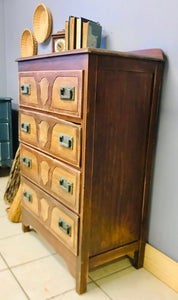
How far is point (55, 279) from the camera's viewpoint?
1526mm

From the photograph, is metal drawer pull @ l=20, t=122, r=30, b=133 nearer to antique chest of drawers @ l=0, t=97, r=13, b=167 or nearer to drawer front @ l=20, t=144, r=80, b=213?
drawer front @ l=20, t=144, r=80, b=213

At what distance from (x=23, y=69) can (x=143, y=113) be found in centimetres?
81

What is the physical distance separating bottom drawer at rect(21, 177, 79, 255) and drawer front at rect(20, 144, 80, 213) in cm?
5

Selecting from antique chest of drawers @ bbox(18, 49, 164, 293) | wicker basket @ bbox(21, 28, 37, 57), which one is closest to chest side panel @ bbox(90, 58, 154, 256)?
antique chest of drawers @ bbox(18, 49, 164, 293)

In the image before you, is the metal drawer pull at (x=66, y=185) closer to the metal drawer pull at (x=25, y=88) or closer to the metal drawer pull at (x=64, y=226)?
the metal drawer pull at (x=64, y=226)

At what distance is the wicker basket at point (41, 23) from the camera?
2.27 m

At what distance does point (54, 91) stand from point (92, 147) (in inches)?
14.3

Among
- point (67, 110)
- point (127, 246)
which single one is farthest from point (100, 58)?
point (127, 246)

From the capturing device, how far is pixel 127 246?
5.10ft

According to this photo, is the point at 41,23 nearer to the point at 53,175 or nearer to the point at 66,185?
the point at 53,175

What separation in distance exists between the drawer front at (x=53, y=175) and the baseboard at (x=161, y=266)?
1.90ft

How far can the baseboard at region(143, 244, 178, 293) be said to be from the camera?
1471 mm

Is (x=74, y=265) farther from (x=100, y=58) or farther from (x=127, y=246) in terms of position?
(x=100, y=58)

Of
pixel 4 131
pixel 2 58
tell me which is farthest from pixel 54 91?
pixel 2 58
